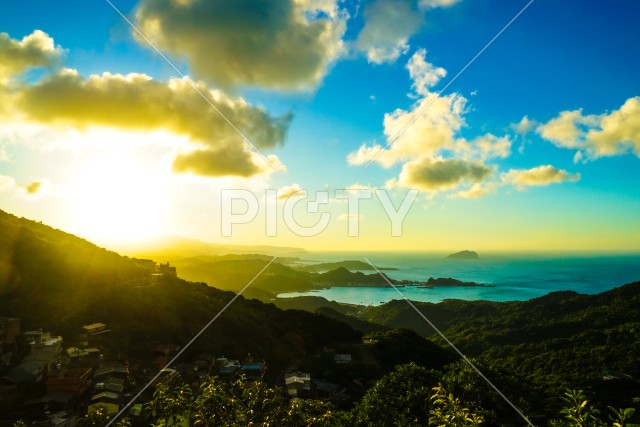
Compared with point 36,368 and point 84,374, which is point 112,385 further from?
point 36,368

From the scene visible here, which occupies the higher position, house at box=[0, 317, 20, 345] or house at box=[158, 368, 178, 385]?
house at box=[0, 317, 20, 345]

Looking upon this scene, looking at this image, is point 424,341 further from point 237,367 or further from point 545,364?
point 237,367

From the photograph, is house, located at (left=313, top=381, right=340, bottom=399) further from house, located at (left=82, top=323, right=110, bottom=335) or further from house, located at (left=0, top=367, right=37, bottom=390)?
house, located at (left=82, top=323, right=110, bottom=335)

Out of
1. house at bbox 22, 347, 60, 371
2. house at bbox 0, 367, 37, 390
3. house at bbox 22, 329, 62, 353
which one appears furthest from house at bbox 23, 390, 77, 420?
house at bbox 22, 329, 62, 353

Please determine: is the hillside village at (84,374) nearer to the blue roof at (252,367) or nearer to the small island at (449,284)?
the blue roof at (252,367)

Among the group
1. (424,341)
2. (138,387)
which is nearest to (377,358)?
(424,341)

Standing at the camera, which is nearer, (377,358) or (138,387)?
(138,387)
